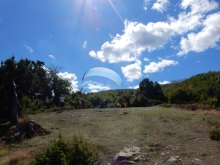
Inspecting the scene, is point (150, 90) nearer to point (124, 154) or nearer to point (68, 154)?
point (124, 154)

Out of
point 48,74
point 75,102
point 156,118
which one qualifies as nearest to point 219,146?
point 156,118

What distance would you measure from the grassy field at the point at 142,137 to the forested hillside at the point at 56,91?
523 centimetres

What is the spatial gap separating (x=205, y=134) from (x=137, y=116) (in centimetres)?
665

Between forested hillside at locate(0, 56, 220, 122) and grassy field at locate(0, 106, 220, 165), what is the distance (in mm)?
5228

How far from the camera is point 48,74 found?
49.2 meters

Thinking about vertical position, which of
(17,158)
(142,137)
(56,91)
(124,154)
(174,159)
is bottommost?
(17,158)

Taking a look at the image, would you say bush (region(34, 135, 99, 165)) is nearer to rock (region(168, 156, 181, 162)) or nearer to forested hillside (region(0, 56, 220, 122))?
rock (region(168, 156, 181, 162))

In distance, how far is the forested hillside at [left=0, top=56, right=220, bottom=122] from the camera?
2258 cm

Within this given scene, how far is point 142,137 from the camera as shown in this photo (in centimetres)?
1371

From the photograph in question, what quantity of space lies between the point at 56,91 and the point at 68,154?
127 feet

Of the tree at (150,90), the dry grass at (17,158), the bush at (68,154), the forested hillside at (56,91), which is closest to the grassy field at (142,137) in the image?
the dry grass at (17,158)

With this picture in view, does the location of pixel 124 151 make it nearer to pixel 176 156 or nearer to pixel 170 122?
pixel 176 156

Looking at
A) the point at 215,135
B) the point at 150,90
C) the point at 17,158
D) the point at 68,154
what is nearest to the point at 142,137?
the point at 215,135

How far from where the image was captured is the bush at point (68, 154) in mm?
9831
